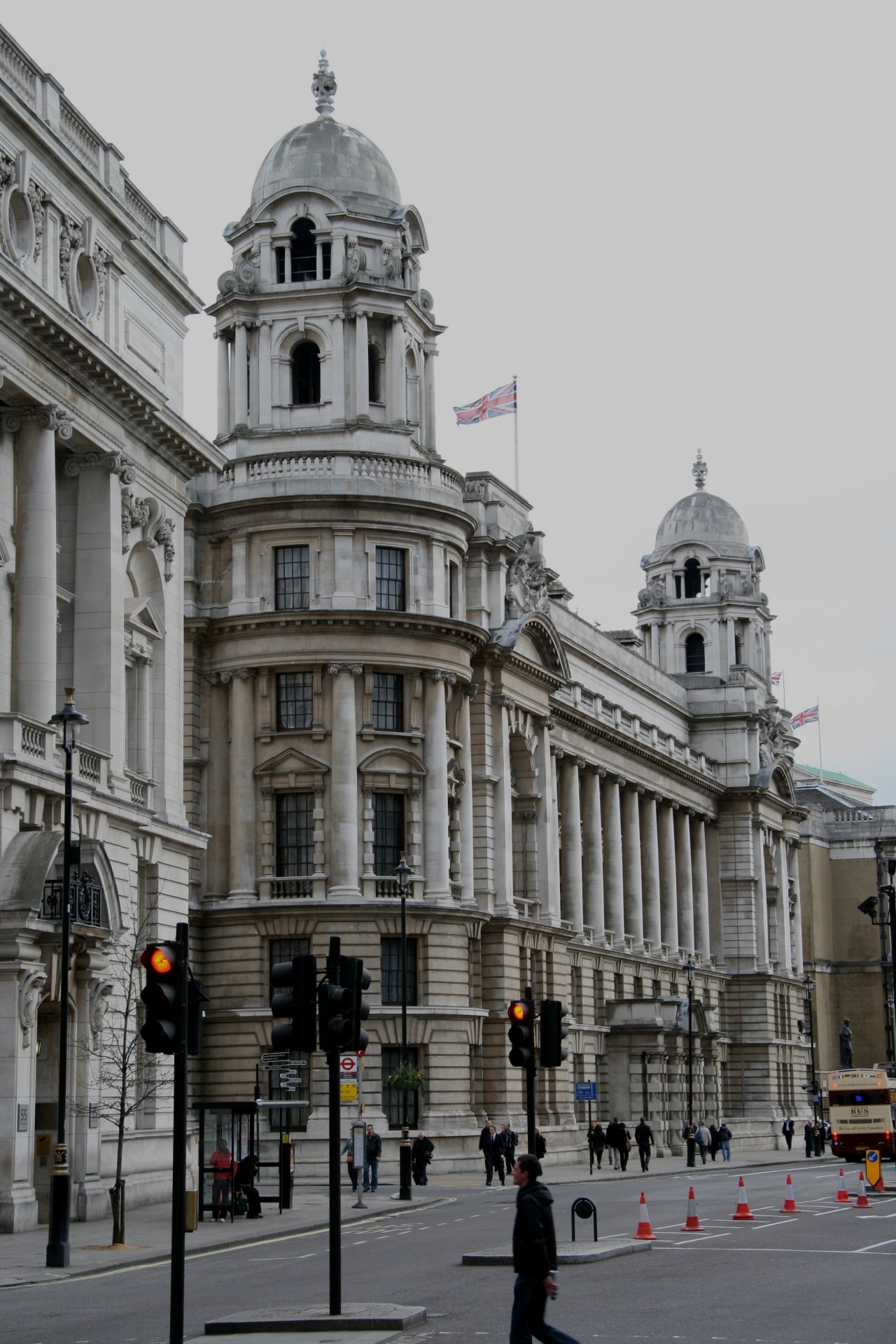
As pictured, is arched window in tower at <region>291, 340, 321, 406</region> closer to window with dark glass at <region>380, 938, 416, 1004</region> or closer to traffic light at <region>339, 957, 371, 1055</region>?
window with dark glass at <region>380, 938, 416, 1004</region>

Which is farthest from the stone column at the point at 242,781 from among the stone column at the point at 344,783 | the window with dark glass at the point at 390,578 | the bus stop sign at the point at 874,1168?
the bus stop sign at the point at 874,1168

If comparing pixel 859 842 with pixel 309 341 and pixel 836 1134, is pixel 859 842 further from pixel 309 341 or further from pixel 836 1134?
pixel 309 341

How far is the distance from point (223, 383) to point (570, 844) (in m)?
25.6

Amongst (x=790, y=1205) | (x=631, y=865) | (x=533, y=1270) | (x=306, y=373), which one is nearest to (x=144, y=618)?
(x=790, y=1205)

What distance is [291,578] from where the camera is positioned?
212ft

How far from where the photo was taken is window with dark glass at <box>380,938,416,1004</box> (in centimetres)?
6303

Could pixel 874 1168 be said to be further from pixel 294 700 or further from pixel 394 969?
pixel 294 700

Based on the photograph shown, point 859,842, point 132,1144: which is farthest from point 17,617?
point 859,842

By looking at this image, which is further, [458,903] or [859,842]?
[859,842]

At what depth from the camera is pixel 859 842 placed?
141625 mm

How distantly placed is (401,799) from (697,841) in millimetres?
45767

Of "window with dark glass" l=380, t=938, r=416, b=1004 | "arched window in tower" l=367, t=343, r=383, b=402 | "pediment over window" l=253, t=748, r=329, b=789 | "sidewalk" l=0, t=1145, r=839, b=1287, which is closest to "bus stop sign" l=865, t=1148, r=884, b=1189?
"sidewalk" l=0, t=1145, r=839, b=1287

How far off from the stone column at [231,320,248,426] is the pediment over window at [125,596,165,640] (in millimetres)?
22970

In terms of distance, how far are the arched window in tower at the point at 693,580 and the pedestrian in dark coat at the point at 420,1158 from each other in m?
66.1
